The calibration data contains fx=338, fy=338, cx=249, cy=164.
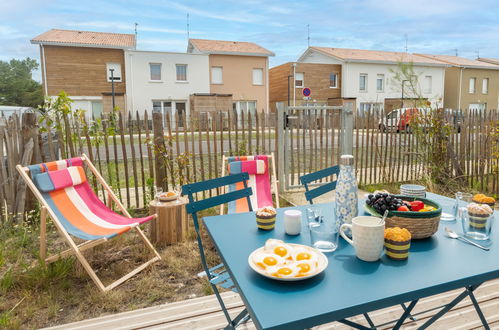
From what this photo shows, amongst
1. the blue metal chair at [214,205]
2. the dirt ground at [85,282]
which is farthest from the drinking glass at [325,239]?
the dirt ground at [85,282]

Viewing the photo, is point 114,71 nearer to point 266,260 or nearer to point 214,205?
point 214,205

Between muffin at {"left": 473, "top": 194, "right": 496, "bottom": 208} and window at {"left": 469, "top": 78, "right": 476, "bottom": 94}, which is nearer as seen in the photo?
muffin at {"left": 473, "top": 194, "right": 496, "bottom": 208}

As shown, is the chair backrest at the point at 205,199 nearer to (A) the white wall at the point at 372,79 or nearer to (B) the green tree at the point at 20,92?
(A) the white wall at the point at 372,79

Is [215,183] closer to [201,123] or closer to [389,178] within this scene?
[201,123]

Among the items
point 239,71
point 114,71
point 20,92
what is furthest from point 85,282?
point 20,92

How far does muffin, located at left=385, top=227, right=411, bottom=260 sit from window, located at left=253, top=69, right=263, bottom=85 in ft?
83.1

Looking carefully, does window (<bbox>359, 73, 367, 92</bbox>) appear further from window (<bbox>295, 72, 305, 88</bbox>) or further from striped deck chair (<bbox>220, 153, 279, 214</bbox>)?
striped deck chair (<bbox>220, 153, 279, 214</bbox>)

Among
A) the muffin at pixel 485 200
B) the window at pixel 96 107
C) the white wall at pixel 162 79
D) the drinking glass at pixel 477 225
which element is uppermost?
the white wall at pixel 162 79

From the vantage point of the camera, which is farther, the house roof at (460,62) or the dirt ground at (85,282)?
the house roof at (460,62)

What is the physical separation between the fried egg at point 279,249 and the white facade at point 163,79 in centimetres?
2179

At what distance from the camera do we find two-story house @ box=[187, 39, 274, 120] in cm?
2483

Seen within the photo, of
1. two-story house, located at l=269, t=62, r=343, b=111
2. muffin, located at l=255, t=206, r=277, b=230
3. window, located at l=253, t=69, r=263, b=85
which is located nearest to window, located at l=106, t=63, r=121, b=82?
window, located at l=253, t=69, r=263, b=85

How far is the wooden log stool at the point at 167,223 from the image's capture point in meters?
3.63

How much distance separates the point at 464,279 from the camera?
4.03ft
